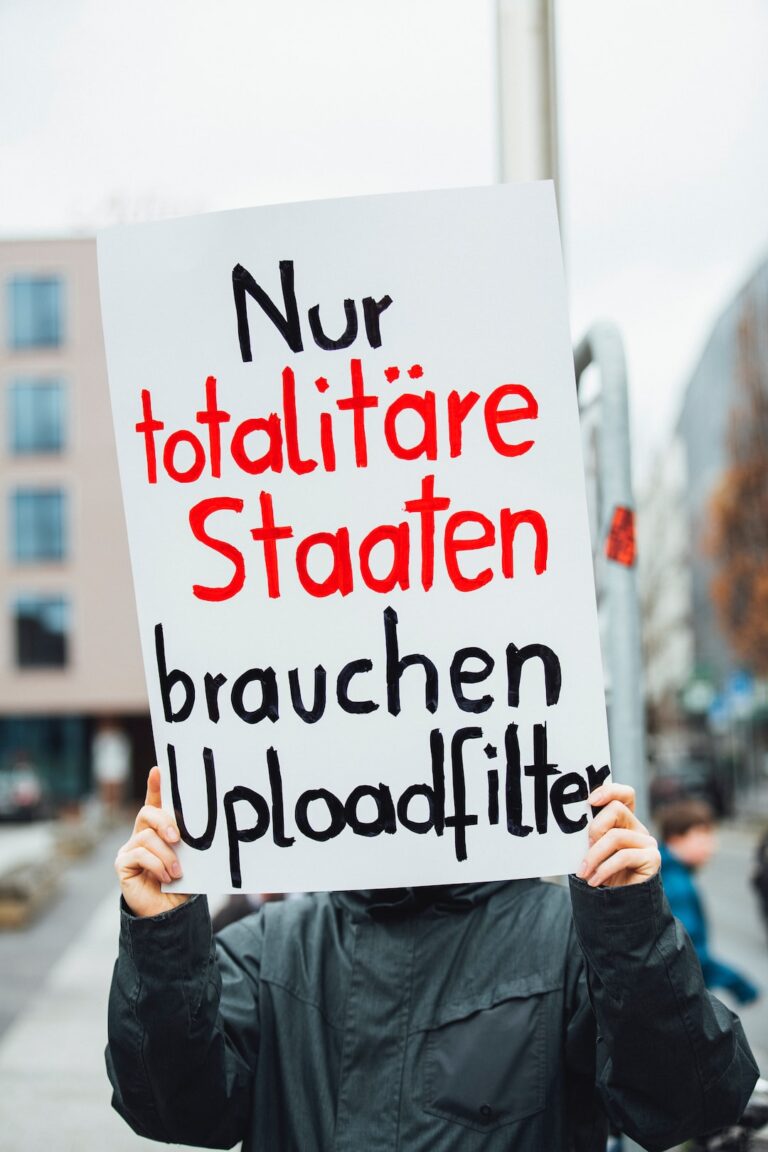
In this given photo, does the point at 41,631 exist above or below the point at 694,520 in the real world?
below

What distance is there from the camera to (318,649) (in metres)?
1.69

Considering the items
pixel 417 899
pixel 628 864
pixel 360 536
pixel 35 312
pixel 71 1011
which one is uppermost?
pixel 35 312

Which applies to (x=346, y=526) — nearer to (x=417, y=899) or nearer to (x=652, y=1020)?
(x=417, y=899)

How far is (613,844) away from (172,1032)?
633 millimetres

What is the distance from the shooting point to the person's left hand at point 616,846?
1.54m

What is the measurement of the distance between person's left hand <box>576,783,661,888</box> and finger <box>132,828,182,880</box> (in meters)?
0.55

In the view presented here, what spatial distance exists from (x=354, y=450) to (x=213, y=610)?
0.30m

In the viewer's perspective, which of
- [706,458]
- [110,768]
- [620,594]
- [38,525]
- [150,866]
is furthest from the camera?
[706,458]

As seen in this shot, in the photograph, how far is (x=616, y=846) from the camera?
1558mm

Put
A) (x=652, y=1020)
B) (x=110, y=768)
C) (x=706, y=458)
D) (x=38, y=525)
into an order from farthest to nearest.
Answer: (x=706, y=458)
(x=38, y=525)
(x=110, y=768)
(x=652, y=1020)

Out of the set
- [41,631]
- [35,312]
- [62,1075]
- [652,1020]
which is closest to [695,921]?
[652,1020]

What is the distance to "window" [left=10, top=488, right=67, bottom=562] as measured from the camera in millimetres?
32375

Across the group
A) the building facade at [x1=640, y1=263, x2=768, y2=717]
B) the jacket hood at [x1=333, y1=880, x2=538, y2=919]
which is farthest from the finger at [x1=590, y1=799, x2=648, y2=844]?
the building facade at [x1=640, y1=263, x2=768, y2=717]

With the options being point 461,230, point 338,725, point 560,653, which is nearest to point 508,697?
point 560,653
